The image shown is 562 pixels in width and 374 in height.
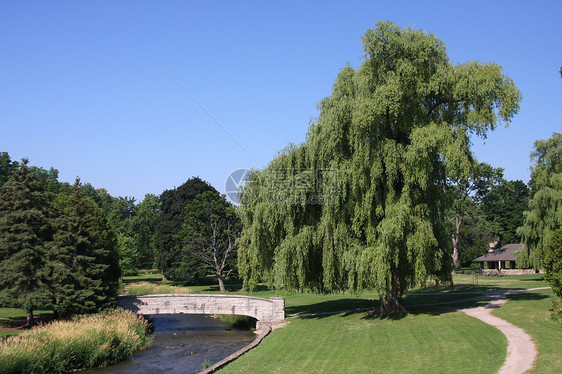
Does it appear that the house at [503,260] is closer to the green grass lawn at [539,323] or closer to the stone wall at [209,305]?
the green grass lawn at [539,323]

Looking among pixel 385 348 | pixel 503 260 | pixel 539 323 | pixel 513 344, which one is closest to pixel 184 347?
pixel 385 348

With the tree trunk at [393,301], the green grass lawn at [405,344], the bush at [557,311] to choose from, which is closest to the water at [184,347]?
the green grass lawn at [405,344]

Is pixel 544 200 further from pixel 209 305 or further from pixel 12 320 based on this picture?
pixel 12 320

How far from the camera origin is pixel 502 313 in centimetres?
2148

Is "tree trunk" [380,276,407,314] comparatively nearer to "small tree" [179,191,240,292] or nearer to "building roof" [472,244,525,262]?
"small tree" [179,191,240,292]

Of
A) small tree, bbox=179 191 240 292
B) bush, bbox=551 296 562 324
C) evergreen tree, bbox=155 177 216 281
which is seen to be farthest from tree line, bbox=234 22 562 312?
evergreen tree, bbox=155 177 216 281

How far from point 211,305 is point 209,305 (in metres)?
0.15

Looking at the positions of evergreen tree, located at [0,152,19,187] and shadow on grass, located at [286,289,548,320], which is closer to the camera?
shadow on grass, located at [286,289,548,320]

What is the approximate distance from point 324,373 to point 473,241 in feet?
207

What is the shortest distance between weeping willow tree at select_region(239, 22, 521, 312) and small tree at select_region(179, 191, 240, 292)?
30067 millimetres

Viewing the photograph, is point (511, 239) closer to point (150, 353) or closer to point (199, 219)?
point (199, 219)

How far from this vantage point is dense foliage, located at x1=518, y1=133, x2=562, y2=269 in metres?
39.2

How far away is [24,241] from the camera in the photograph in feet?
97.6

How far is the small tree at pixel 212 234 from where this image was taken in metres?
53.5
